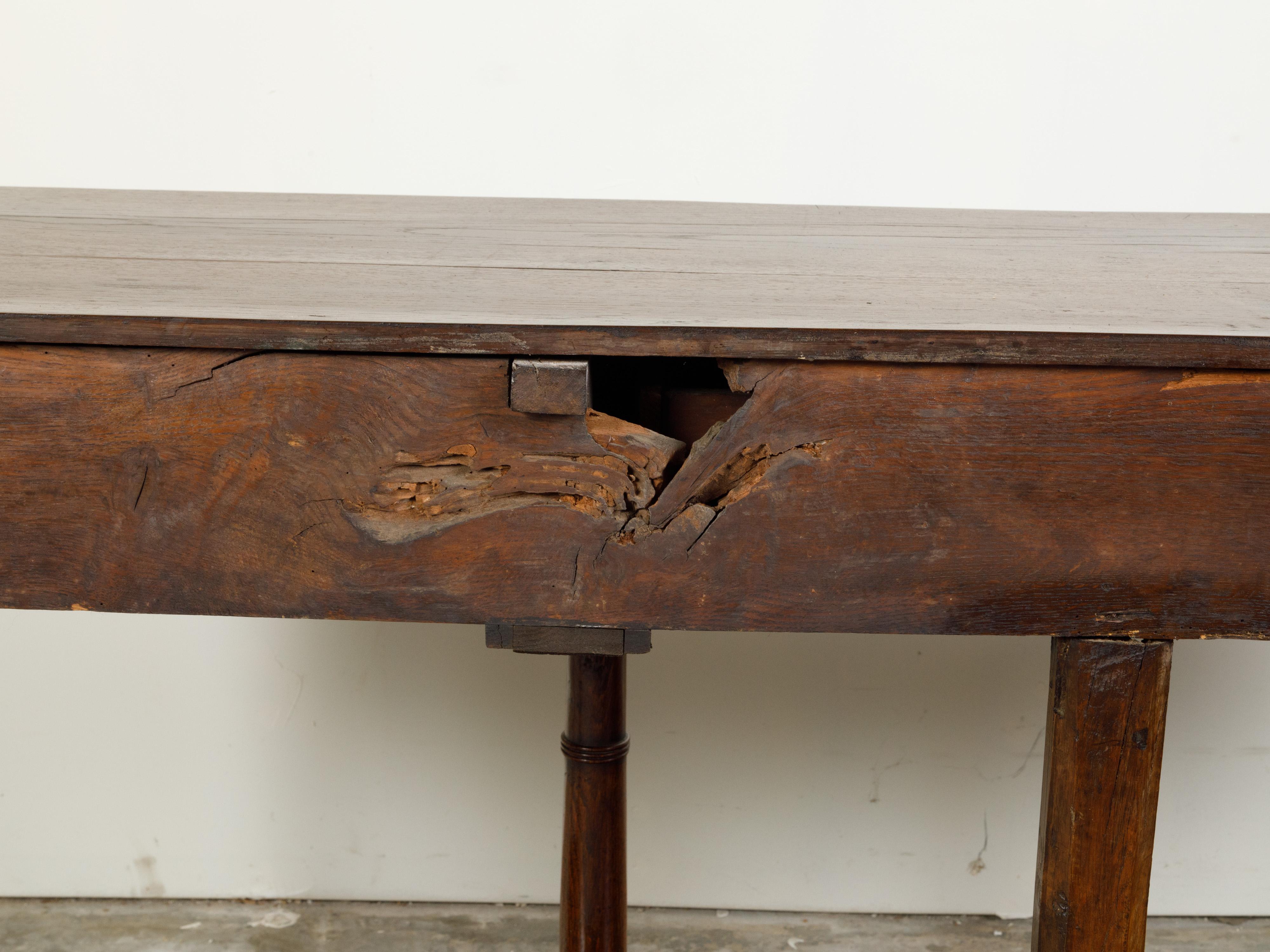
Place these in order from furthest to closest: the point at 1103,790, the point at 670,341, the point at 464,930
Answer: the point at 464,930 → the point at 1103,790 → the point at 670,341

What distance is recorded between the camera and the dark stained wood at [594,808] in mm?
1221

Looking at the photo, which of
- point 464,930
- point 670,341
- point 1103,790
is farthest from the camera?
point 464,930

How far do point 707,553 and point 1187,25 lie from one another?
1284 mm

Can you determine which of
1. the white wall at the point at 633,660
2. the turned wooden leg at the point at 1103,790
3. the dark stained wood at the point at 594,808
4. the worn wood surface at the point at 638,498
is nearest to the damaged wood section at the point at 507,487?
the worn wood surface at the point at 638,498

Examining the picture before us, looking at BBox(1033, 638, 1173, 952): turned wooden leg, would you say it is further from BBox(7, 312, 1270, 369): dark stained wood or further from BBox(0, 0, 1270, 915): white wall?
BBox(0, 0, 1270, 915): white wall

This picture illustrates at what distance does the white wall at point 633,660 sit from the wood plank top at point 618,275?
1.31 feet

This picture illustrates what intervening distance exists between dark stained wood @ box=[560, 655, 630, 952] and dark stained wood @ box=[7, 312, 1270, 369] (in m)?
0.57

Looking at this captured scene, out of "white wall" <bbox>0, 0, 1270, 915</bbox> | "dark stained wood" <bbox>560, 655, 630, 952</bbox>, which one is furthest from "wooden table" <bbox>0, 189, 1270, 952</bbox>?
"white wall" <bbox>0, 0, 1270, 915</bbox>

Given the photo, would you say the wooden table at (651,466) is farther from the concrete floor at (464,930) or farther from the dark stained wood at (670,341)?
the concrete floor at (464,930)

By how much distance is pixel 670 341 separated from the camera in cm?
70

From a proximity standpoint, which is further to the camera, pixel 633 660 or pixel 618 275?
pixel 633 660

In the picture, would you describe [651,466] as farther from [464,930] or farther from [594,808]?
[464,930]

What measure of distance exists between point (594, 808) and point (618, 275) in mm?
617

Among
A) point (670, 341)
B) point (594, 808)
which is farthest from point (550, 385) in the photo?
point (594, 808)
